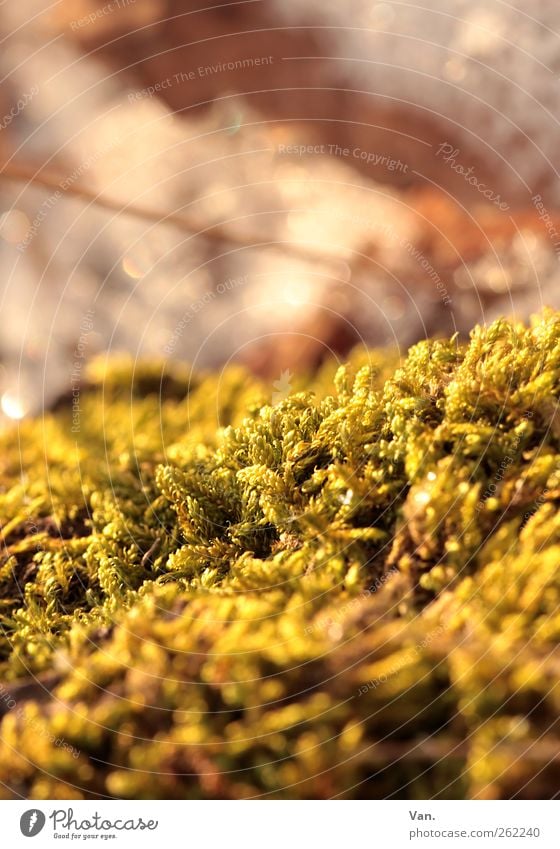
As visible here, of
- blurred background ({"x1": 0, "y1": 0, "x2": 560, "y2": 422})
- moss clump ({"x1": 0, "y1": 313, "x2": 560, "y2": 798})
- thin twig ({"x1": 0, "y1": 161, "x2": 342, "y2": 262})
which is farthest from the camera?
blurred background ({"x1": 0, "y1": 0, "x2": 560, "y2": 422})

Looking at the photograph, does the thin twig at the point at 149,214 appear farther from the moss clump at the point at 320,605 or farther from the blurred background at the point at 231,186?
the moss clump at the point at 320,605

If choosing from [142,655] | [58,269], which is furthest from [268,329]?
[142,655]
